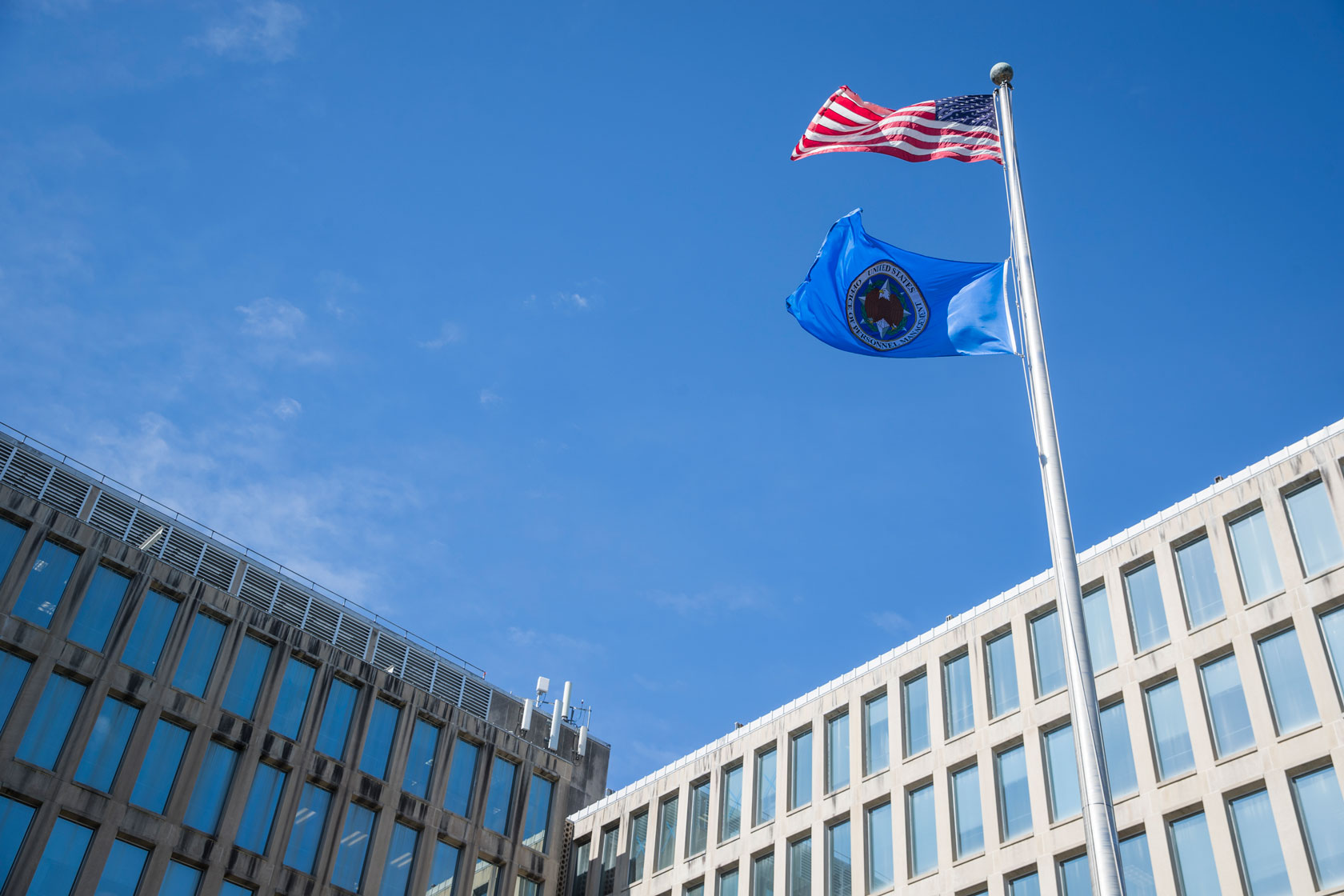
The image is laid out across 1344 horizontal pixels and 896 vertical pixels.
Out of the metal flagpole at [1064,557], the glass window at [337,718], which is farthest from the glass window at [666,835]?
the metal flagpole at [1064,557]

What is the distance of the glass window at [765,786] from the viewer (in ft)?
144

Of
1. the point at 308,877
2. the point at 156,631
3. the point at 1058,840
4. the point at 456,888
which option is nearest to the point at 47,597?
the point at 156,631

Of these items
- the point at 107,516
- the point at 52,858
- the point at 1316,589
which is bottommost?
the point at 52,858

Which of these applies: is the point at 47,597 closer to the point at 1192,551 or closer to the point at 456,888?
the point at 456,888

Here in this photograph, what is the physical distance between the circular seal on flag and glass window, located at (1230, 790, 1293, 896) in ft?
54.8

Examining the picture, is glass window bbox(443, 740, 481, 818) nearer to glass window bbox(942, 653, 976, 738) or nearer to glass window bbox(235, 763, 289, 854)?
glass window bbox(235, 763, 289, 854)

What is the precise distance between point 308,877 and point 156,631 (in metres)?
8.70

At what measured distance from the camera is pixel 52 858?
3531cm

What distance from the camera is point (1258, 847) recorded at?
3069 centimetres

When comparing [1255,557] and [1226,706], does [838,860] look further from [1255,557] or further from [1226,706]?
[1255,557]

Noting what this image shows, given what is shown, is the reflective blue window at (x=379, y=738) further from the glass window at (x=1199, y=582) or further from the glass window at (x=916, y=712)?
the glass window at (x=1199, y=582)

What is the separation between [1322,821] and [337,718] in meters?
28.9

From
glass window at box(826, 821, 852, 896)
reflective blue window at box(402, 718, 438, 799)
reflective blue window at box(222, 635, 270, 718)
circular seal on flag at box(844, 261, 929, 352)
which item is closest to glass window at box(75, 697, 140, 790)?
reflective blue window at box(222, 635, 270, 718)

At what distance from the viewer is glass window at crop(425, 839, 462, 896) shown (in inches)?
1725
